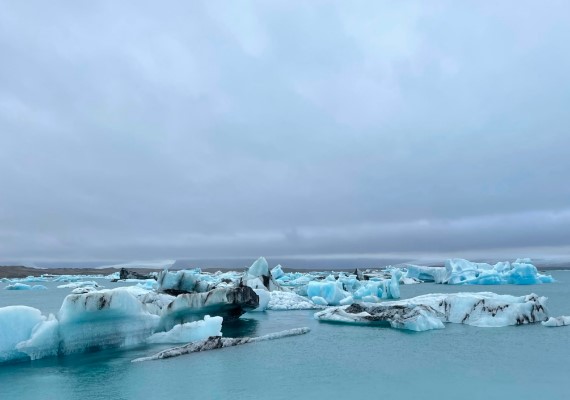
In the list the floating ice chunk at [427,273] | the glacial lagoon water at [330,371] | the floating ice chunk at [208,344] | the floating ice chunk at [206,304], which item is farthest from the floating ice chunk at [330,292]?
the floating ice chunk at [427,273]

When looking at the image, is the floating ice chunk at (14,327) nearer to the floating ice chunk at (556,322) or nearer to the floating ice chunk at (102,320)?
the floating ice chunk at (102,320)

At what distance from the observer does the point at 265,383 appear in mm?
9125

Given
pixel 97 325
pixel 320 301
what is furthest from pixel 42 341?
pixel 320 301

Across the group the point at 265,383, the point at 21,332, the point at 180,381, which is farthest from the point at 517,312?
the point at 21,332

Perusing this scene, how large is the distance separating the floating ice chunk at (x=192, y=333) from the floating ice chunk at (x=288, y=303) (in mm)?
9506

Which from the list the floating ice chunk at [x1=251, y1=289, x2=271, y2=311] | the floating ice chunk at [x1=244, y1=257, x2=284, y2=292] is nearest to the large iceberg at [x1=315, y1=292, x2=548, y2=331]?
the floating ice chunk at [x1=251, y1=289, x2=271, y2=311]

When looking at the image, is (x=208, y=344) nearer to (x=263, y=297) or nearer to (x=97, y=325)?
(x=97, y=325)

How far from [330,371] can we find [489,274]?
34.8 meters

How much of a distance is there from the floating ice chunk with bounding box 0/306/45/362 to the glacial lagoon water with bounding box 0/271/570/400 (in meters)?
0.32

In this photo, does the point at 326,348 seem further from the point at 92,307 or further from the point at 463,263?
the point at 463,263

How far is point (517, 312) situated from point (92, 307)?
12714 mm

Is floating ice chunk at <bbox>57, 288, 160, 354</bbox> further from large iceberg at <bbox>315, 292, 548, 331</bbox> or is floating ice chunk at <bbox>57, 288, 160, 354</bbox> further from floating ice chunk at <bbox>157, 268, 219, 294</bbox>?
large iceberg at <bbox>315, 292, 548, 331</bbox>

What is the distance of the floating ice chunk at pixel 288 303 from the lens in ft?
75.7

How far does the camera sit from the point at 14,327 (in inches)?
432
